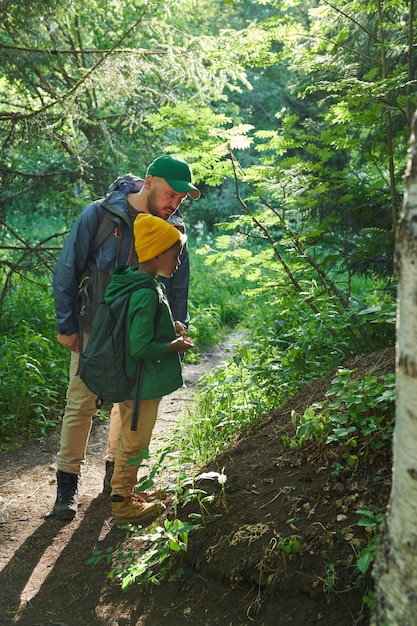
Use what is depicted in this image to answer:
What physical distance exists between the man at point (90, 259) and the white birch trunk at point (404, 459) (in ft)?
7.80

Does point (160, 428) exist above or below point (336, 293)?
below

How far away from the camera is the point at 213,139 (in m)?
5.30

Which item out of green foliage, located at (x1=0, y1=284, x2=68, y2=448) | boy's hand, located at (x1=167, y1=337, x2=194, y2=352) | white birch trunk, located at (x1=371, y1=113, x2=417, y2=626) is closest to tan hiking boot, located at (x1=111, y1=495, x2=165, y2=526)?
boy's hand, located at (x1=167, y1=337, x2=194, y2=352)

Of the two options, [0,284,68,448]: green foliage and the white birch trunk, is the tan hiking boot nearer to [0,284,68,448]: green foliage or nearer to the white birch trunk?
[0,284,68,448]: green foliage

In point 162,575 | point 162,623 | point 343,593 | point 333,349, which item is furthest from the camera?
point 333,349

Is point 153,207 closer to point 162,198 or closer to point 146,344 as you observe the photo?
point 162,198

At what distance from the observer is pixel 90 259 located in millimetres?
4270

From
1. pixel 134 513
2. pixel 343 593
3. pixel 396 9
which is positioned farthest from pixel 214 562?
pixel 396 9

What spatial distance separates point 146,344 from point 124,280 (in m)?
0.41

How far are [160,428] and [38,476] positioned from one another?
134 cm

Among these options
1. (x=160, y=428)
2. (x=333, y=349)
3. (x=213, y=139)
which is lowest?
(x=160, y=428)

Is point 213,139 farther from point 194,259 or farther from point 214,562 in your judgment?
point 194,259

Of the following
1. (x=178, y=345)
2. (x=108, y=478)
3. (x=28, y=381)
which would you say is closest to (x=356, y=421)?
(x=178, y=345)

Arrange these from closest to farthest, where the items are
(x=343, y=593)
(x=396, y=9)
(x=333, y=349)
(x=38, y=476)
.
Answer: (x=343, y=593) → (x=38, y=476) → (x=333, y=349) → (x=396, y=9)
